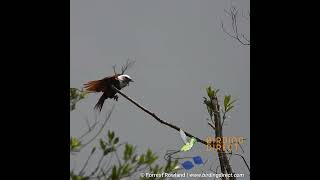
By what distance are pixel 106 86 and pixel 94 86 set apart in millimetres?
62

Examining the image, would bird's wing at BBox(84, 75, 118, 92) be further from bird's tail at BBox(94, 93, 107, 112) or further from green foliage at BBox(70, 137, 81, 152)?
green foliage at BBox(70, 137, 81, 152)

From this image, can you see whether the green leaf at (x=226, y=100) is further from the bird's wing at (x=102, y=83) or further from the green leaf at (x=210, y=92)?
the bird's wing at (x=102, y=83)

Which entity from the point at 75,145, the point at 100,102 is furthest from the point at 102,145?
the point at 100,102

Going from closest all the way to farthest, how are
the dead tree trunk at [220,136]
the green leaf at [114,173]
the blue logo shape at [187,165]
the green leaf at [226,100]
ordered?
the green leaf at [114,173], the dead tree trunk at [220,136], the blue logo shape at [187,165], the green leaf at [226,100]

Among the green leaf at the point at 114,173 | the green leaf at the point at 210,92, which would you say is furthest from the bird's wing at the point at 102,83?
the green leaf at the point at 114,173

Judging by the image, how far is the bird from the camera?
6.60ft

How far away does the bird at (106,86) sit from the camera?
6.60 feet

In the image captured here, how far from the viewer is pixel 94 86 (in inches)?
79.2

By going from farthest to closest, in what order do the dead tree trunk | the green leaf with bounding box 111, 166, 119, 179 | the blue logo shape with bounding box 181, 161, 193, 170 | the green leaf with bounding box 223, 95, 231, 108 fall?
the green leaf with bounding box 223, 95, 231, 108 < the blue logo shape with bounding box 181, 161, 193, 170 < the dead tree trunk < the green leaf with bounding box 111, 166, 119, 179

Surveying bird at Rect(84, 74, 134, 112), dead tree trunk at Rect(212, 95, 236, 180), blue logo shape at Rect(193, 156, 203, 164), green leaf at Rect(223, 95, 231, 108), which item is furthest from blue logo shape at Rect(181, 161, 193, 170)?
bird at Rect(84, 74, 134, 112)
